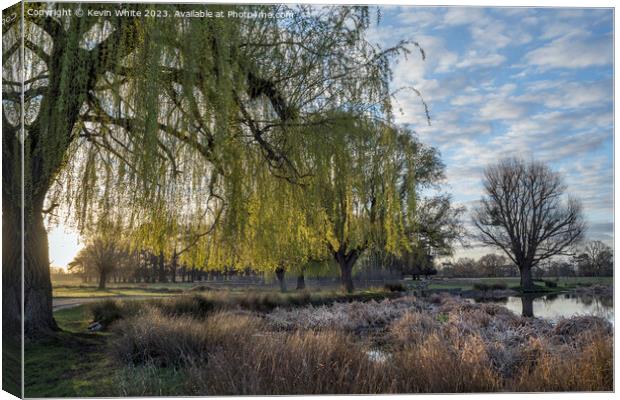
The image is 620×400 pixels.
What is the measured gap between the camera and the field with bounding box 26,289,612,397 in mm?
3723

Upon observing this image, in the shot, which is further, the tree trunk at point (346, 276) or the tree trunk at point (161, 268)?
the tree trunk at point (346, 276)

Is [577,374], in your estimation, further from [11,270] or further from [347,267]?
[347,267]

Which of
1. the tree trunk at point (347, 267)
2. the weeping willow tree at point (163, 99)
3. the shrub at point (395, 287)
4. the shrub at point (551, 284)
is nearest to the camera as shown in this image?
the weeping willow tree at point (163, 99)

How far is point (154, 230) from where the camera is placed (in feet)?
12.7

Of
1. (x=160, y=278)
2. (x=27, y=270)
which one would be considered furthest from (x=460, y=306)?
(x=27, y=270)

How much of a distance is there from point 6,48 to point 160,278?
2.81m

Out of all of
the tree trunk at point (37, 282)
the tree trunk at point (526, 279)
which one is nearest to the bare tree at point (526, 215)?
Result: the tree trunk at point (526, 279)

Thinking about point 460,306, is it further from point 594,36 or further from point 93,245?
point 93,245

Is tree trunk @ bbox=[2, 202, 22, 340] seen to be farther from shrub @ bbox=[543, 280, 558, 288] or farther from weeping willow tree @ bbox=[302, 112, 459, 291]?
shrub @ bbox=[543, 280, 558, 288]

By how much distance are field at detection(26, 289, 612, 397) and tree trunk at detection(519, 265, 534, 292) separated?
65 centimetres

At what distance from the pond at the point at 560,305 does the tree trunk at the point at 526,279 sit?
9.2 inches

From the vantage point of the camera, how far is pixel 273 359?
3678 mm

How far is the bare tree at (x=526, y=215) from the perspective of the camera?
5.77 meters

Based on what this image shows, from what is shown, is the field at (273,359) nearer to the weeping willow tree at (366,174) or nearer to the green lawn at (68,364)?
the green lawn at (68,364)
